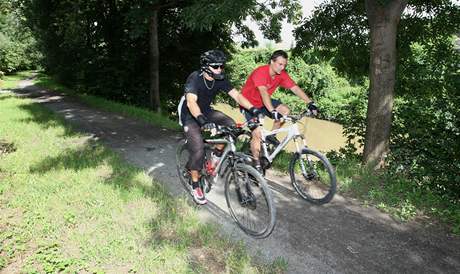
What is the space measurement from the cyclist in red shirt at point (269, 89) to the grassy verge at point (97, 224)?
68.8 inches

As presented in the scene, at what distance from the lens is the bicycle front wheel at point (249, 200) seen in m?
4.72

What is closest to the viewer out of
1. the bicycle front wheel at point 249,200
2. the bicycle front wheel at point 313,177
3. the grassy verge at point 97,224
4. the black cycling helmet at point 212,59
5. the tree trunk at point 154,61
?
the grassy verge at point 97,224

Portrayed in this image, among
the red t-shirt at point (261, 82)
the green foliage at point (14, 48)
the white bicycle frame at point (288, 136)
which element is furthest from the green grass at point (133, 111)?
the green foliage at point (14, 48)

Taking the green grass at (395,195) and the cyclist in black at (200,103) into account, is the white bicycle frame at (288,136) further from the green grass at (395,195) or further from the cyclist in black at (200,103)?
the green grass at (395,195)

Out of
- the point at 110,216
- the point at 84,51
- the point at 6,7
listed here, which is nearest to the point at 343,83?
the point at 84,51

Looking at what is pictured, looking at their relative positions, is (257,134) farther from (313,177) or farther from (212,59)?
(212,59)

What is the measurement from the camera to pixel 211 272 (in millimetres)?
4254

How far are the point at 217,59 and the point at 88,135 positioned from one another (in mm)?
6699

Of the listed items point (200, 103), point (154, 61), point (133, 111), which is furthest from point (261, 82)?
point (154, 61)

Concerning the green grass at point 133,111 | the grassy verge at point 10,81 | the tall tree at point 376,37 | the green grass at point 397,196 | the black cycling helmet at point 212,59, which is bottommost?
the grassy verge at point 10,81

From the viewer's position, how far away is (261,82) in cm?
626

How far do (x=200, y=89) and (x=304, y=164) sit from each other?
216 centimetres

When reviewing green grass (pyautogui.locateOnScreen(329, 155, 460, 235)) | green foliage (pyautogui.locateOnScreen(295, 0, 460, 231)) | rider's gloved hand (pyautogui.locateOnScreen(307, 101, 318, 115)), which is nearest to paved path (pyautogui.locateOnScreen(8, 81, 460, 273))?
green grass (pyautogui.locateOnScreen(329, 155, 460, 235))

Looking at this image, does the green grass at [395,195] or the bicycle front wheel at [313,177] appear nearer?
the bicycle front wheel at [313,177]
